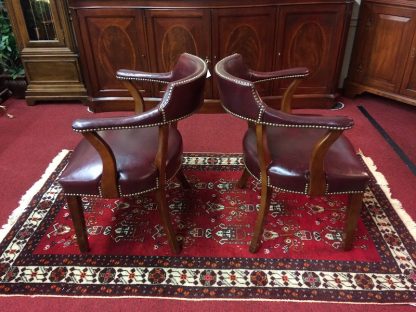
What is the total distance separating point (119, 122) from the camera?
142 cm

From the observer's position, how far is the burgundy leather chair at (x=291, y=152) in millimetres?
1410

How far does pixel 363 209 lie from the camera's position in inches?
78.3

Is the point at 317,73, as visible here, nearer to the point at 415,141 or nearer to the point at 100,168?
the point at 415,141

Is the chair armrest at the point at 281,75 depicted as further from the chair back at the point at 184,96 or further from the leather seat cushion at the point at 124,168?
the leather seat cushion at the point at 124,168

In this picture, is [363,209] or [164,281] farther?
[363,209]

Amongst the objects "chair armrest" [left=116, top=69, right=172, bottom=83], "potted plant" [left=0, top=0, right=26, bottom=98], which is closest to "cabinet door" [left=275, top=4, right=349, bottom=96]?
"chair armrest" [left=116, top=69, right=172, bottom=83]

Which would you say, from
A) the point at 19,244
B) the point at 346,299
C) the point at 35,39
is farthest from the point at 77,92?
the point at 346,299

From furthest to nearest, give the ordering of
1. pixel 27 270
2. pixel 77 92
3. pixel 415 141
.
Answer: pixel 77 92 < pixel 415 141 < pixel 27 270

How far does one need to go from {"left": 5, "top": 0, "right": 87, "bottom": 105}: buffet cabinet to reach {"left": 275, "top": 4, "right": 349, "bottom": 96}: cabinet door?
1717mm

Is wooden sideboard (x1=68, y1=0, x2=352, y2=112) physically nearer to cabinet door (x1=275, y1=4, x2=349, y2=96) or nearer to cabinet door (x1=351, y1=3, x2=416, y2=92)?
cabinet door (x1=275, y1=4, x2=349, y2=96)

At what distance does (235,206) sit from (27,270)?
1061mm

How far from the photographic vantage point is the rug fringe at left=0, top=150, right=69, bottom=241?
1920 millimetres

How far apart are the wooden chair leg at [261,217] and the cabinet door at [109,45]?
5.69ft

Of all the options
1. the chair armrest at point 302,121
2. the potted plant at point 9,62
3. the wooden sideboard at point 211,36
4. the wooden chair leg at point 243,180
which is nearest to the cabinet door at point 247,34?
the wooden sideboard at point 211,36
